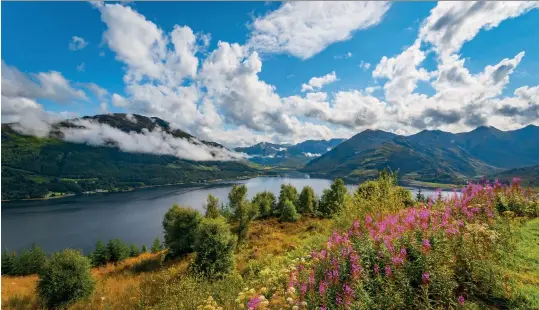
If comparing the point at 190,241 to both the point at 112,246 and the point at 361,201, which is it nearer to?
the point at 361,201

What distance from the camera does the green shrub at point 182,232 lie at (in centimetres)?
3409

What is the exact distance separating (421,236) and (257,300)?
5.14 m

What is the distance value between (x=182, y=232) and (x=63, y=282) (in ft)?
61.2

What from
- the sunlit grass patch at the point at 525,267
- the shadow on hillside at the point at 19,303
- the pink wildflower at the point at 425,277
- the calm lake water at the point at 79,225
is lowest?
the calm lake water at the point at 79,225

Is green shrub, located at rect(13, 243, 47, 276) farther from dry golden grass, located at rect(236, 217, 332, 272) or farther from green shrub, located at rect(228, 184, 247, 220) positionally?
dry golden grass, located at rect(236, 217, 332, 272)

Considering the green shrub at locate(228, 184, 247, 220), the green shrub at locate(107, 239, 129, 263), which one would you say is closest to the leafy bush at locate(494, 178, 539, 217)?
the green shrub at locate(228, 184, 247, 220)

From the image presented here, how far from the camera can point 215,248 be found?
1823 cm

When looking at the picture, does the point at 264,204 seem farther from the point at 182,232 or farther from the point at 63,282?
the point at 63,282

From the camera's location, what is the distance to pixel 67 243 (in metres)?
96.2

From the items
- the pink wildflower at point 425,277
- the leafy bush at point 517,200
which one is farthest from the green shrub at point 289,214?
the pink wildflower at point 425,277

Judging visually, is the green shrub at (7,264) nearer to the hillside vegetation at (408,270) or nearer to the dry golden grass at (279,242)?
the dry golden grass at (279,242)

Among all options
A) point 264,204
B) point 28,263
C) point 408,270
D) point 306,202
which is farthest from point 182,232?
point 28,263

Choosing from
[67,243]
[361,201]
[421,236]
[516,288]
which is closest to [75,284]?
[361,201]

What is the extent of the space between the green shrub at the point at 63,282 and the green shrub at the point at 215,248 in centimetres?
714
